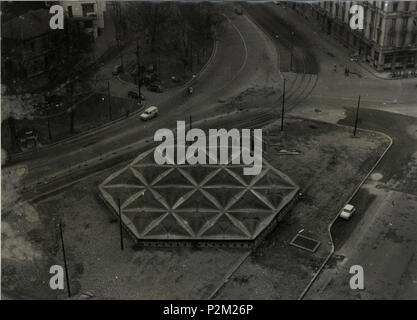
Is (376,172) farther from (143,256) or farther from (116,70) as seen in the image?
(116,70)

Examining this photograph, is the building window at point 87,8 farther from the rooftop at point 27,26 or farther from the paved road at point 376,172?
the paved road at point 376,172

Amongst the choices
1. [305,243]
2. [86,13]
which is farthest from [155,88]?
[305,243]

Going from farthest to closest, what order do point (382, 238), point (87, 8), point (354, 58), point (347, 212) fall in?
point (87, 8)
point (354, 58)
point (347, 212)
point (382, 238)

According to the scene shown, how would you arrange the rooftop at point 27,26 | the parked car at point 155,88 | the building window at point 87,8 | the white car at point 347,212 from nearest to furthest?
1. the white car at point 347,212
2. the rooftop at point 27,26
3. the parked car at point 155,88
4. the building window at point 87,8

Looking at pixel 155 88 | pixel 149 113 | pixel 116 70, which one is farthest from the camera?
pixel 116 70

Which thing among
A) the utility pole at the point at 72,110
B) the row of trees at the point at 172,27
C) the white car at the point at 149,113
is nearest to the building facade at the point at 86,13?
the row of trees at the point at 172,27

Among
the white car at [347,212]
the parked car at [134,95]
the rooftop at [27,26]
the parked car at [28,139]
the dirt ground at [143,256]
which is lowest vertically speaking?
the dirt ground at [143,256]

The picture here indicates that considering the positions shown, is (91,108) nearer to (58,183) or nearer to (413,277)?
(58,183)
